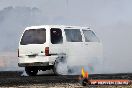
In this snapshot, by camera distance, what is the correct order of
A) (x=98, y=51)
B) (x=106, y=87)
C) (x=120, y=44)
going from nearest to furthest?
(x=106, y=87) < (x=98, y=51) < (x=120, y=44)

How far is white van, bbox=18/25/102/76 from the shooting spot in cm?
2455

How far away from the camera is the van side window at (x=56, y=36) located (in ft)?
80.7

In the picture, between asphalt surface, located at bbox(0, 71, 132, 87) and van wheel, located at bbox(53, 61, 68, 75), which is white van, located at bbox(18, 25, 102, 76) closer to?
van wheel, located at bbox(53, 61, 68, 75)

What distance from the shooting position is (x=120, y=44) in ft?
117

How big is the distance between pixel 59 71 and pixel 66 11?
85.4 feet

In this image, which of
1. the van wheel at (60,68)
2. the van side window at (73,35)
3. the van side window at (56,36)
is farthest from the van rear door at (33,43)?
the van side window at (73,35)

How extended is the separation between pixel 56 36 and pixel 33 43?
0.93 metres

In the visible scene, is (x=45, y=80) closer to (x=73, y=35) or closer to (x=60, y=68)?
(x=60, y=68)

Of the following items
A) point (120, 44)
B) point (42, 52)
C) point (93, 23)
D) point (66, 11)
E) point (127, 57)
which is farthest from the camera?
point (66, 11)

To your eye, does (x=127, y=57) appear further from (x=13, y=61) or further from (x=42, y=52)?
(x=42, y=52)

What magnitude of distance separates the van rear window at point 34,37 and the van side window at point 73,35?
1.13 metres

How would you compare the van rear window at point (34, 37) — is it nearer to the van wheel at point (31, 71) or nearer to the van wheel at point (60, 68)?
the van wheel at point (60, 68)

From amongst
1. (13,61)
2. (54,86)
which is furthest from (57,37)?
(13,61)

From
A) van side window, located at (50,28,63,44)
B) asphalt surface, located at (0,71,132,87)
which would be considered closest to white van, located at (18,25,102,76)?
van side window, located at (50,28,63,44)
